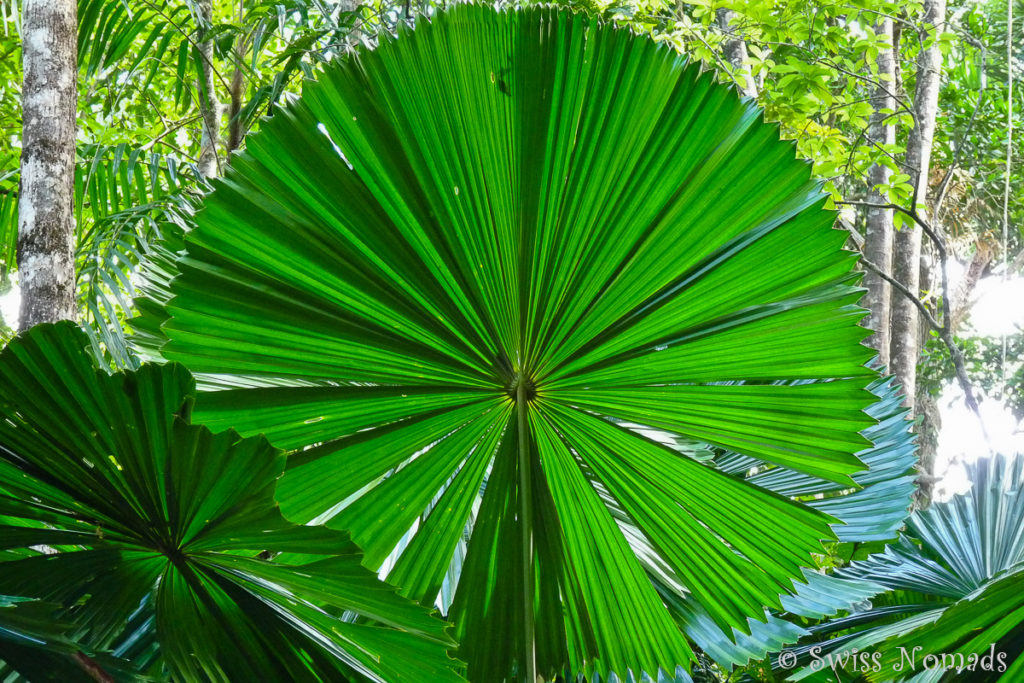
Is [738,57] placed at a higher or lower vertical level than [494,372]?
higher

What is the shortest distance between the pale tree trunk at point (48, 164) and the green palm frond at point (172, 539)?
5.21 feet

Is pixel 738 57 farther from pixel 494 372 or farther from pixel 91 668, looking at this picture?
pixel 91 668

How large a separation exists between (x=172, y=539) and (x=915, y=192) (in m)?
4.58

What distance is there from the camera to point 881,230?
16.2 feet

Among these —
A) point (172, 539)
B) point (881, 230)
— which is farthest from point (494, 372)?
point (881, 230)

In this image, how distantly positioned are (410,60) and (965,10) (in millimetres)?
7940

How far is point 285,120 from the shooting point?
869 mm

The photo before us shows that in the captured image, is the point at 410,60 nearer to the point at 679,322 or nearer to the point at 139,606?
the point at 679,322

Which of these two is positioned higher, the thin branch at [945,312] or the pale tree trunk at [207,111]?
the pale tree trunk at [207,111]

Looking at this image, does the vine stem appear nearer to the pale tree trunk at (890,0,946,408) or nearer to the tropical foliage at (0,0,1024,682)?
the tropical foliage at (0,0,1024,682)

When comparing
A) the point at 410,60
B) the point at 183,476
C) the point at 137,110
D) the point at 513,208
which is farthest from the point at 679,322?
the point at 137,110

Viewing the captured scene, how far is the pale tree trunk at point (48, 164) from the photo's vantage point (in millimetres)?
2111

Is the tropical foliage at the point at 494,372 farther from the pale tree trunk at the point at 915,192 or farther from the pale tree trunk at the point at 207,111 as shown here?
the pale tree trunk at the point at 915,192

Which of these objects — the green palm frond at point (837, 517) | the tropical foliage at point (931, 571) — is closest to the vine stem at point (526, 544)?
the green palm frond at point (837, 517)
